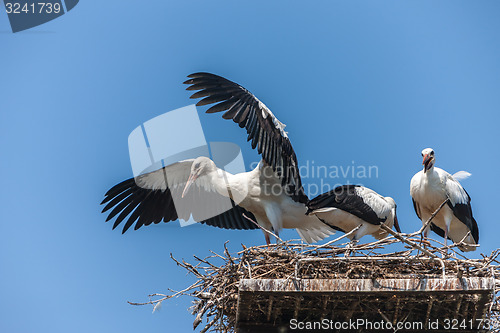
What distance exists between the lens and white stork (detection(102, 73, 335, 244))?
26.2ft

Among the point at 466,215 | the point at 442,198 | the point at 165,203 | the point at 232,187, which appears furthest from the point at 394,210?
the point at 165,203

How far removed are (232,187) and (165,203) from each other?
4.15 ft

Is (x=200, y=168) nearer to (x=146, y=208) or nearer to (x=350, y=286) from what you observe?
(x=146, y=208)

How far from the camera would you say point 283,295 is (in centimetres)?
586

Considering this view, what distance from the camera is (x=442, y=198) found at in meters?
8.36

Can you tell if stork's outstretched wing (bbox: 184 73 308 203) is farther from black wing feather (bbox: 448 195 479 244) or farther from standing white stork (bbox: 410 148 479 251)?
black wing feather (bbox: 448 195 479 244)

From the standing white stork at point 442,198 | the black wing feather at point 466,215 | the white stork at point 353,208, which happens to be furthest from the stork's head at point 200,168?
the black wing feather at point 466,215

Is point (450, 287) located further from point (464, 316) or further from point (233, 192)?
point (233, 192)

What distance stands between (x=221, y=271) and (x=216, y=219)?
2962 millimetres

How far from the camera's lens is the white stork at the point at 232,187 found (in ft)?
26.2

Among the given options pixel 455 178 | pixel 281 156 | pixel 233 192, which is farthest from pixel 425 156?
pixel 233 192

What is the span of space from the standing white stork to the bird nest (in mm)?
1981

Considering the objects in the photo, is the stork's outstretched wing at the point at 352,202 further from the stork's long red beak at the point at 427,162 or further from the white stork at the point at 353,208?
the stork's long red beak at the point at 427,162

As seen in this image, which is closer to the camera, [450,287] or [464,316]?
[450,287]
